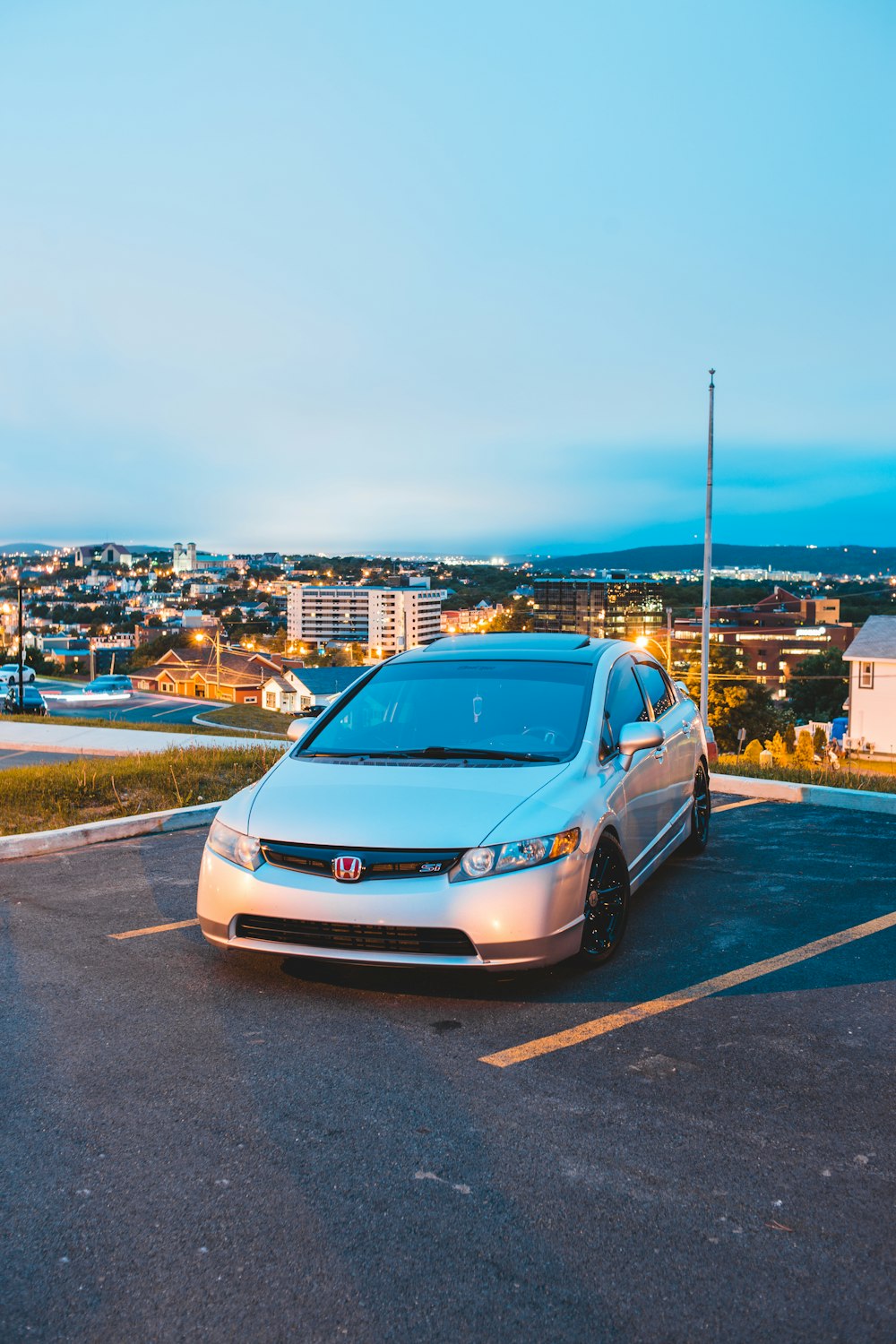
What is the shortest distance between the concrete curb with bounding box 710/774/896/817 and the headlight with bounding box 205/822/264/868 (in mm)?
6611

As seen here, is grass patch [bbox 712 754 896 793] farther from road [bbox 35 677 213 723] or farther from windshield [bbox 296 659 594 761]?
road [bbox 35 677 213 723]

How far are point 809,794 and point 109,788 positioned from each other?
22.0 feet

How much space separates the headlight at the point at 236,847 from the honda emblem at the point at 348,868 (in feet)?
1.45

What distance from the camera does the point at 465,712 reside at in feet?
19.1

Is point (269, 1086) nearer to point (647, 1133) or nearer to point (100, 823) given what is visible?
point (647, 1133)

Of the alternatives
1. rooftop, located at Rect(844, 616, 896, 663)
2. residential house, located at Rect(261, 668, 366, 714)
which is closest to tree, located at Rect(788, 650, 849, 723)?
rooftop, located at Rect(844, 616, 896, 663)

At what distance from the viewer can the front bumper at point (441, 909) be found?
4371mm

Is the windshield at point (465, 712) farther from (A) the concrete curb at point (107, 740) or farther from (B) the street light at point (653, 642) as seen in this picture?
(B) the street light at point (653, 642)

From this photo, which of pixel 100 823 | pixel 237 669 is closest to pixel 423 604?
pixel 237 669

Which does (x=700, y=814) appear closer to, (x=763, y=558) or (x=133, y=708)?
(x=133, y=708)

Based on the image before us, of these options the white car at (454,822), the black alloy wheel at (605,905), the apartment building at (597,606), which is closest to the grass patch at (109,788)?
the white car at (454,822)

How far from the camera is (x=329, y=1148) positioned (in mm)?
3330

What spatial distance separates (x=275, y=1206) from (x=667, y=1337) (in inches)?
46.0

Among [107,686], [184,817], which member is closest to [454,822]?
[184,817]
